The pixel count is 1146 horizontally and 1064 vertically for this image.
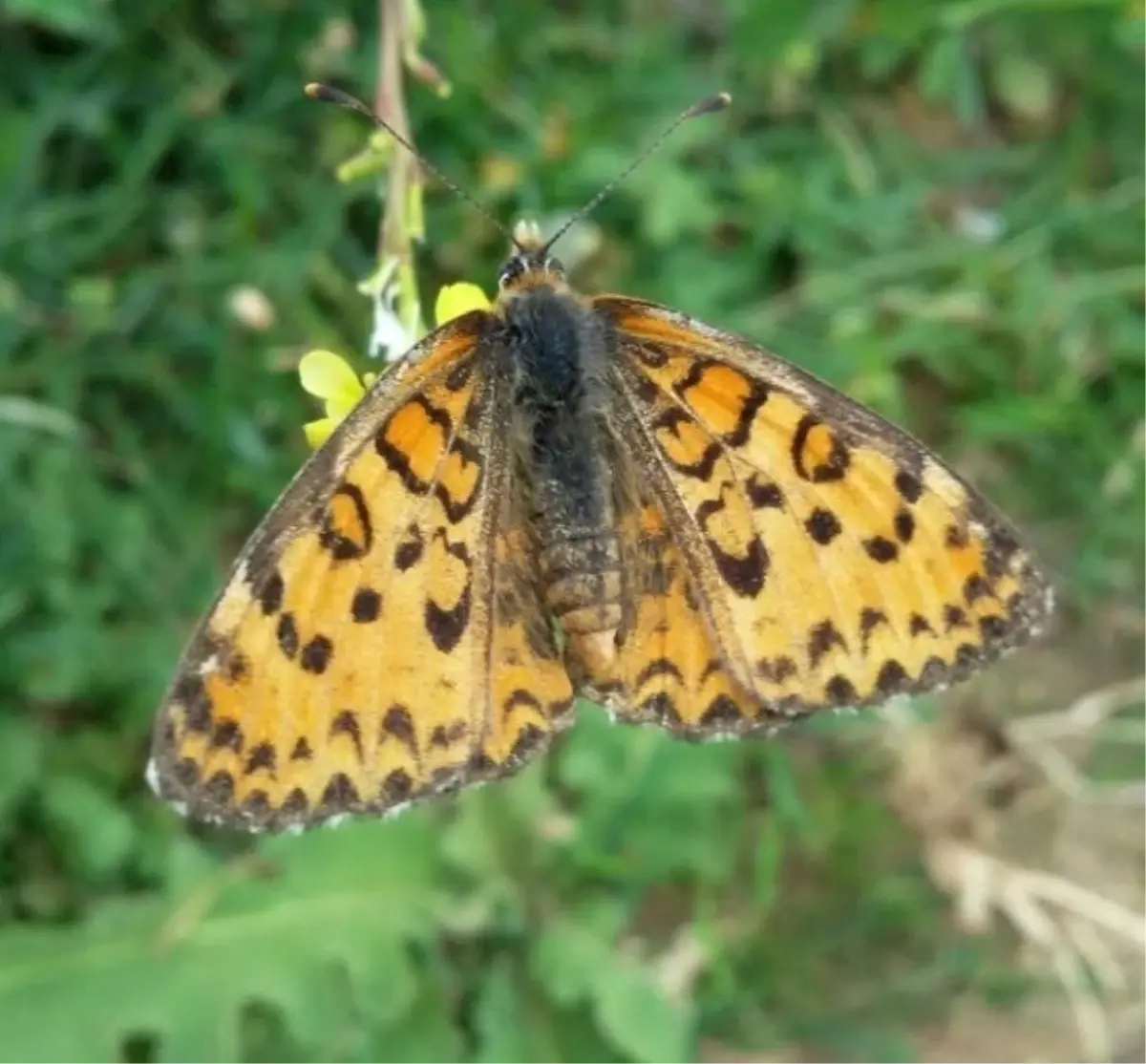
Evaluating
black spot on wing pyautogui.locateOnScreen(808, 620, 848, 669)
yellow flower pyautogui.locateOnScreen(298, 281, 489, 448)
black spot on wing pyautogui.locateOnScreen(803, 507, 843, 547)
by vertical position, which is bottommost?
black spot on wing pyautogui.locateOnScreen(808, 620, 848, 669)

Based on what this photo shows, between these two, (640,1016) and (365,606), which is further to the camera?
(640,1016)

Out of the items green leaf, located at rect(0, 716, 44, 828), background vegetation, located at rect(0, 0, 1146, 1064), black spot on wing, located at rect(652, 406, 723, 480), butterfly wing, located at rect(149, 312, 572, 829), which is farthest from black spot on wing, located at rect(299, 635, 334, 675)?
green leaf, located at rect(0, 716, 44, 828)

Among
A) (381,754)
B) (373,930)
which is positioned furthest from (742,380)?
(373,930)

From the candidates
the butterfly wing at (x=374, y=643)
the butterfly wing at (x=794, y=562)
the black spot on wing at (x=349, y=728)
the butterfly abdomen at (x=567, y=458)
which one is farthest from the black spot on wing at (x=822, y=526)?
the black spot on wing at (x=349, y=728)

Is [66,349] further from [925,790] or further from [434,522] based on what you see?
[925,790]

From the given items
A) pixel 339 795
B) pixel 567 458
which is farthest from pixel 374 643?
pixel 567 458

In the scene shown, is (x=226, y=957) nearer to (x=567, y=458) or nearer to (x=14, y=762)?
(x=14, y=762)

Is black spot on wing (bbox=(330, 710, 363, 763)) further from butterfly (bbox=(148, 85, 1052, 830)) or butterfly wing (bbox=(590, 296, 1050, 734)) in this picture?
butterfly wing (bbox=(590, 296, 1050, 734))
